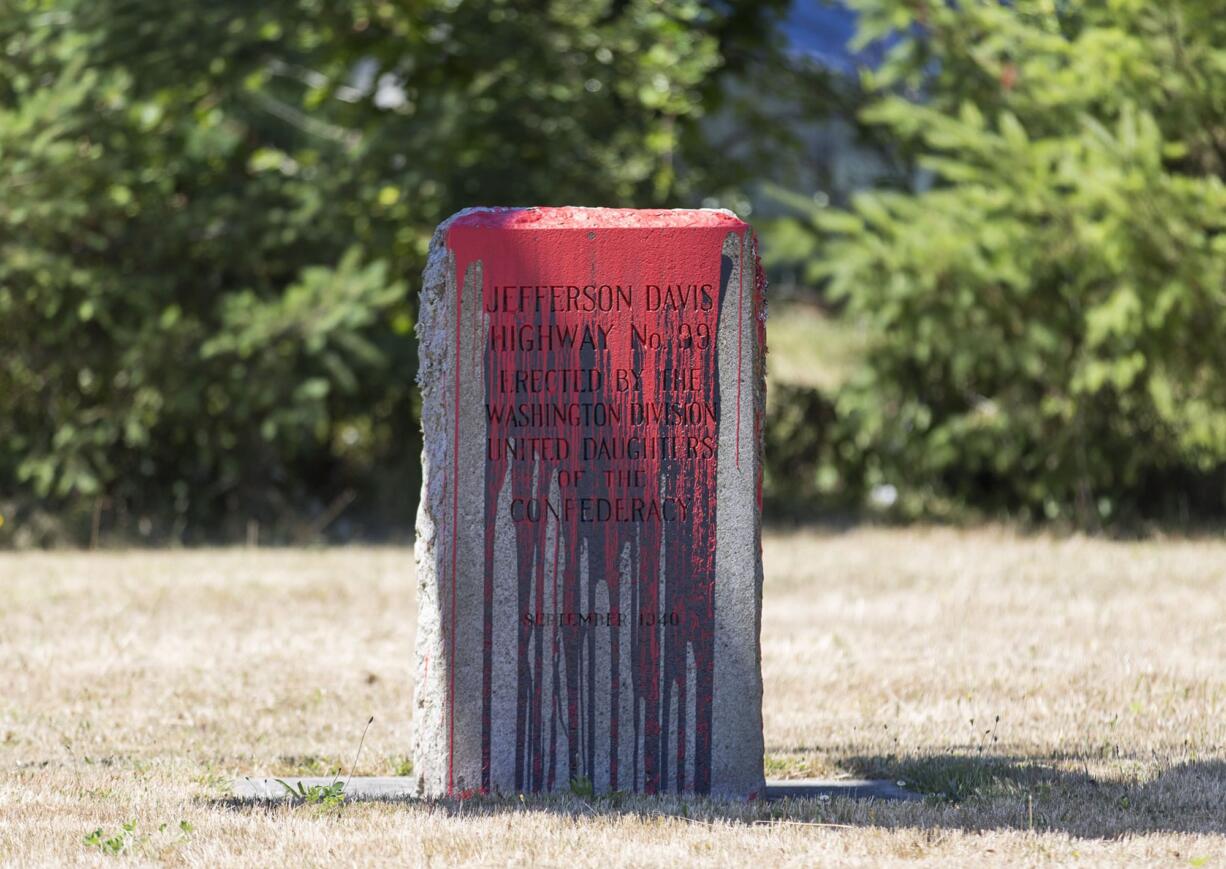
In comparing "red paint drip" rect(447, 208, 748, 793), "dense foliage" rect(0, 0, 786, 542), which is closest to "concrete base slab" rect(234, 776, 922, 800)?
"red paint drip" rect(447, 208, 748, 793)

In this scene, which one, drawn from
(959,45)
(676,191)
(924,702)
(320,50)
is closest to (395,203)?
(320,50)

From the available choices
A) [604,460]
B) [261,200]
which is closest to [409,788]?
[604,460]

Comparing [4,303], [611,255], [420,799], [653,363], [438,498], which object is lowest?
[420,799]

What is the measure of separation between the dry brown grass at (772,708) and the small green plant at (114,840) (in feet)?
0.13

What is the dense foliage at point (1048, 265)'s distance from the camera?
9.58 m

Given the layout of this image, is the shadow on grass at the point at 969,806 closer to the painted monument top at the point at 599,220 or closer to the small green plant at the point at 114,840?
the small green plant at the point at 114,840

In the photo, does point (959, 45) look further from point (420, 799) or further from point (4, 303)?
point (420, 799)

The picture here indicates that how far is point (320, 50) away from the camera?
11484 millimetres

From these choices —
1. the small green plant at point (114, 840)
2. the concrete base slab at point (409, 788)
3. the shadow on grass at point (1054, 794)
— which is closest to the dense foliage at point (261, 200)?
the concrete base slab at point (409, 788)

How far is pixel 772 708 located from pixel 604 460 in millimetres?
1954

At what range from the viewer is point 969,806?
4715 millimetres

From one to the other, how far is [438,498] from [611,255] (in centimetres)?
82

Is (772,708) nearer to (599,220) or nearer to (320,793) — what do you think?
(320,793)

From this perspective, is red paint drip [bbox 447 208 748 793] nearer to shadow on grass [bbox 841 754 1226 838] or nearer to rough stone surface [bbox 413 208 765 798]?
rough stone surface [bbox 413 208 765 798]
